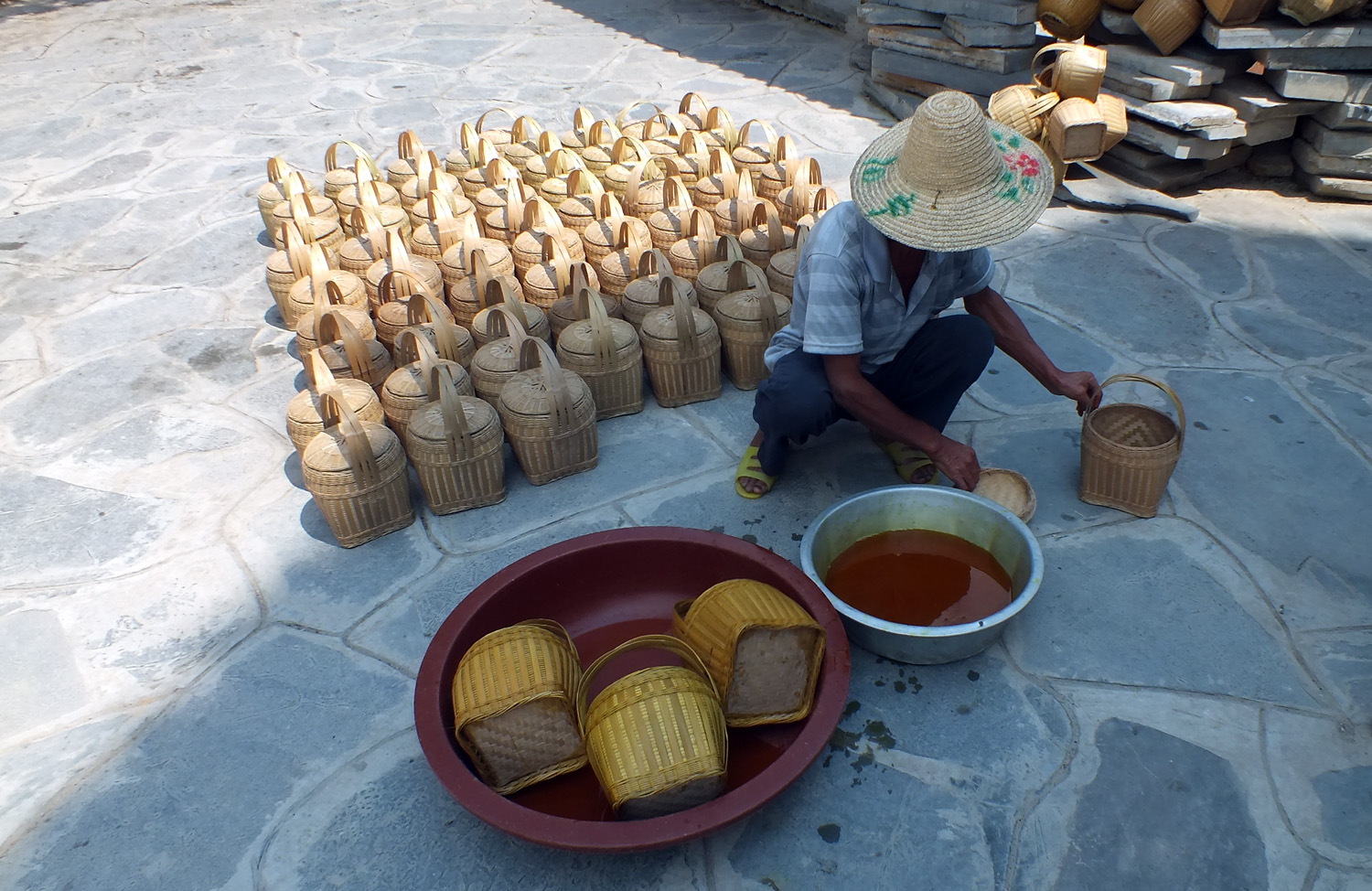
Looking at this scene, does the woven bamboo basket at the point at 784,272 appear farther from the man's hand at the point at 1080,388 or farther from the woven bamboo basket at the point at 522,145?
the woven bamboo basket at the point at 522,145

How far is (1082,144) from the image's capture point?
15.8 ft

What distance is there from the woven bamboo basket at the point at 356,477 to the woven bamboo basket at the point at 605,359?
75cm

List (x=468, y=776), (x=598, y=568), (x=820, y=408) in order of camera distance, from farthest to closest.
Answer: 1. (x=820, y=408)
2. (x=598, y=568)
3. (x=468, y=776)

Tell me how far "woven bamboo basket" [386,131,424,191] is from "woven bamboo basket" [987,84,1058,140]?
3212mm

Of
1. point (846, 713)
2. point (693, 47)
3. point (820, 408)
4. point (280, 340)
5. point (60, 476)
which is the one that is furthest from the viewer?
point (693, 47)

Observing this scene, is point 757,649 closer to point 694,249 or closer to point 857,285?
point 857,285

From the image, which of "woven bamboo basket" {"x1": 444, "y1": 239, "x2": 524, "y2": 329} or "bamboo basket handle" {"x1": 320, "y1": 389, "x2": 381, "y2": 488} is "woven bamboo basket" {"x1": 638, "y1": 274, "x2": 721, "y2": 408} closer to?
"woven bamboo basket" {"x1": 444, "y1": 239, "x2": 524, "y2": 329}

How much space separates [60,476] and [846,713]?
2.96 m

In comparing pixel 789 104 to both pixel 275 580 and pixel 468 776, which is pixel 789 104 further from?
pixel 468 776

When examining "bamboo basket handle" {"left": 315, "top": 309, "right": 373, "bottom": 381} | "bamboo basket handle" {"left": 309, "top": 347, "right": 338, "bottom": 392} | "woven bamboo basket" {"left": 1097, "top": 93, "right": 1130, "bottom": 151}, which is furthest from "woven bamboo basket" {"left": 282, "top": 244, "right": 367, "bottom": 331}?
"woven bamboo basket" {"left": 1097, "top": 93, "right": 1130, "bottom": 151}

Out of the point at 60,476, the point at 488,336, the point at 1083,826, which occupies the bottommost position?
the point at 1083,826

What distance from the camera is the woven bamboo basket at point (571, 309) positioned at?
3502 mm

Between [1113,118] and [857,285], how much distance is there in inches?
131

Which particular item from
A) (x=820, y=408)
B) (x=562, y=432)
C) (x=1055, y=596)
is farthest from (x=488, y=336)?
(x=1055, y=596)
